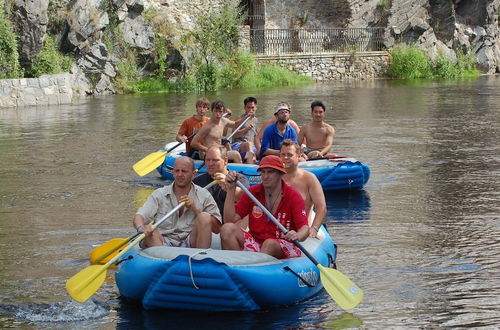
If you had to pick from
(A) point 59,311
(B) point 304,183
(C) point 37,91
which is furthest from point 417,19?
(A) point 59,311

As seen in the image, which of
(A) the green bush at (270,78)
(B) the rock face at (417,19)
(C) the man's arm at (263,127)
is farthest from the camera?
(B) the rock face at (417,19)

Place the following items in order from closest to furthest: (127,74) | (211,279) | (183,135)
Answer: (211,279) → (183,135) → (127,74)

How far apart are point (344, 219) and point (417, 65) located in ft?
107

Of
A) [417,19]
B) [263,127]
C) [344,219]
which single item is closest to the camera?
[344,219]

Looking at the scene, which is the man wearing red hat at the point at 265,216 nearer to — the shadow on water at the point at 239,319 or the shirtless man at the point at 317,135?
the shadow on water at the point at 239,319

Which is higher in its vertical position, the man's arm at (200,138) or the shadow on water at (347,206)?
the man's arm at (200,138)

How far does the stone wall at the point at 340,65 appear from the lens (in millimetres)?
40531

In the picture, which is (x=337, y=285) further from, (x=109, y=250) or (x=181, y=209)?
(x=109, y=250)

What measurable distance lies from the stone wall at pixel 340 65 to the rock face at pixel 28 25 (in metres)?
13.7

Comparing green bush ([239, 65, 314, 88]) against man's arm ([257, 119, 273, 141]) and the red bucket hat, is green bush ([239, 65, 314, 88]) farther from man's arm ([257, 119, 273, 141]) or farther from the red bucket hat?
the red bucket hat

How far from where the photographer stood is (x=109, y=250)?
7.33 m

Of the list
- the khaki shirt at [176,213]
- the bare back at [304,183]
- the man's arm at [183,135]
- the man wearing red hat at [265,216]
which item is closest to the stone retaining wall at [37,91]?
the man's arm at [183,135]

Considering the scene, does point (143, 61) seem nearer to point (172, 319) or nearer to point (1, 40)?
point (1, 40)

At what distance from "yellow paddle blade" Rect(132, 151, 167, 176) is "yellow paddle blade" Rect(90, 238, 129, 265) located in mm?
5241
